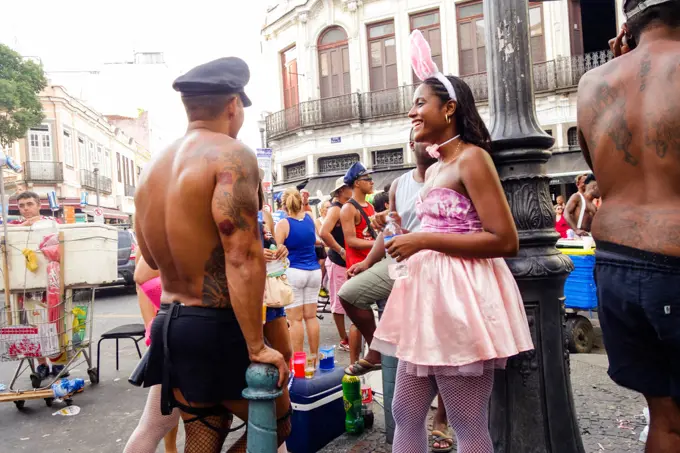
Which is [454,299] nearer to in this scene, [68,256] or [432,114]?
[432,114]

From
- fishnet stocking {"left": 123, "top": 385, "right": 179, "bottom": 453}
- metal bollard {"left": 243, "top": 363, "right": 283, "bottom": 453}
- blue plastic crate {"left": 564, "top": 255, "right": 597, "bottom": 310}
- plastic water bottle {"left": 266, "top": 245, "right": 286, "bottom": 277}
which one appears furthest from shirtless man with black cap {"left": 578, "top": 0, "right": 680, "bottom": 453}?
blue plastic crate {"left": 564, "top": 255, "right": 597, "bottom": 310}

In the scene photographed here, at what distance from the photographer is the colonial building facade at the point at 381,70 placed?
1806 cm

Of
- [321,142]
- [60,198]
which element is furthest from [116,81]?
[321,142]

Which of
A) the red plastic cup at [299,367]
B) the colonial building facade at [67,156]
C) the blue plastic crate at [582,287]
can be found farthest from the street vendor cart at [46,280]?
the colonial building facade at [67,156]

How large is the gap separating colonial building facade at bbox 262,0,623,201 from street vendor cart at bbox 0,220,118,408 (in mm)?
14513

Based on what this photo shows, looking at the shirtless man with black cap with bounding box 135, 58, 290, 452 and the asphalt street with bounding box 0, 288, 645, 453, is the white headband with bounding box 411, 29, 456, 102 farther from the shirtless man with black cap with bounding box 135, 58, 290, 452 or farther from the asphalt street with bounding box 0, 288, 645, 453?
the asphalt street with bounding box 0, 288, 645, 453

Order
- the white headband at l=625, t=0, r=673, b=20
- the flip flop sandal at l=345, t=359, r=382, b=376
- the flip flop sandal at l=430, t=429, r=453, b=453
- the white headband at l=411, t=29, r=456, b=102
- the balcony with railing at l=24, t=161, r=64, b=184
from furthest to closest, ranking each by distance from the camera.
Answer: the balcony with railing at l=24, t=161, r=64, b=184 < the flip flop sandal at l=345, t=359, r=382, b=376 < the flip flop sandal at l=430, t=429, r=453, b=453 < the white headband at l=411, t=29, r=456, b=102 < the white headband at l=625, t=0, r=673, b=20

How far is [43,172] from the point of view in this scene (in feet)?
114

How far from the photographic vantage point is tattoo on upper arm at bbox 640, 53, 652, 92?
1902 millimetres

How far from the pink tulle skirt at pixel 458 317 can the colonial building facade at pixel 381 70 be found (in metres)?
15.7

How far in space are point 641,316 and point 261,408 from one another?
137cm

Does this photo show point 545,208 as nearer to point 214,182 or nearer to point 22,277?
point 214,182

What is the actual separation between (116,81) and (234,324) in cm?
5978

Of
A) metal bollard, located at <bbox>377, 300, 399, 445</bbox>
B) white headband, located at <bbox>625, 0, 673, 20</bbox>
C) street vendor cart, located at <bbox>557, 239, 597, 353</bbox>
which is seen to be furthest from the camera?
street vendor cart, located at <bbox>557, 239, 597, 353</bbox>
